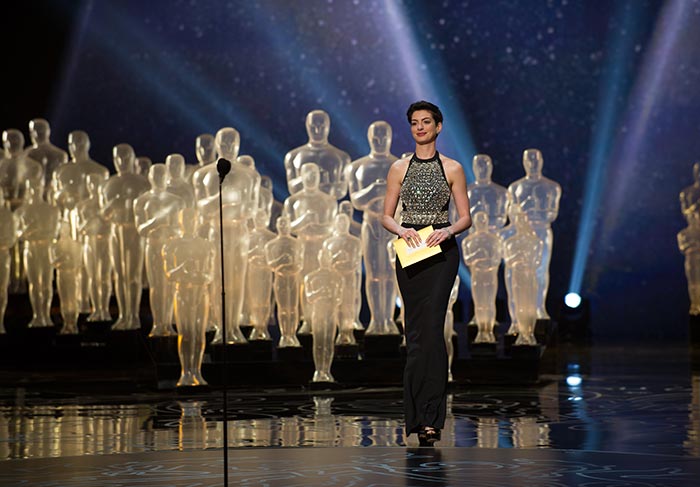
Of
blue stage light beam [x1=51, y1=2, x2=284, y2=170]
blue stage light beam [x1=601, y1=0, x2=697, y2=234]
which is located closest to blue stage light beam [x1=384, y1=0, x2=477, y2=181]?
blue stage light beam [x1=601, y1=0, x2=697, y2=234]

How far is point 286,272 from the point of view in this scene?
350 inches

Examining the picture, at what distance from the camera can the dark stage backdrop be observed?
14.8 meters

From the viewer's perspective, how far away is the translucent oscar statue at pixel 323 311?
805 centimetres

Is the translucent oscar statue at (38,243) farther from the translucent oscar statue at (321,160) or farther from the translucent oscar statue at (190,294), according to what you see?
the translucent oscar statue at (190,294)

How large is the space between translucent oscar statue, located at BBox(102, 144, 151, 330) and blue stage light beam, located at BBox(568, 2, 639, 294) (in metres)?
6.38

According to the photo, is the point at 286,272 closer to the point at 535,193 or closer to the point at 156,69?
the point at 535,193

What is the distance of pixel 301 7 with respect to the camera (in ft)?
50.1

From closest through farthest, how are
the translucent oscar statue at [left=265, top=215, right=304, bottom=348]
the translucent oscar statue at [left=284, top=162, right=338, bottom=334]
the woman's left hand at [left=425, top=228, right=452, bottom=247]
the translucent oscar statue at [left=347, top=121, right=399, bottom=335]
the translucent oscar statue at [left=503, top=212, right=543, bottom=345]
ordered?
the woman's left hand at [left=425, top=228, right=452, bottom=247] → the translucent oscar statue at [left=284, top=162, right=338, bottom=334] → the translucent oscar statue at [left=347, top=121, right=399, bottom=335] → the translucent oscar statue at [left=265, top=215, right=304, bottom=348] → the translucent oscar statue at [left=503, top=212, right=543, bottom=345]

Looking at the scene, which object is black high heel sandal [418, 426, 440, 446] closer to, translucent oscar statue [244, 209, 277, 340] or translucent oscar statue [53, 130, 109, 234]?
translucent oscar statue [244, 209, 277, 340]

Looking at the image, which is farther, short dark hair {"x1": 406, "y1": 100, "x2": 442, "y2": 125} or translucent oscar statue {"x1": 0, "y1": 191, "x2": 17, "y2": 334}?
translucent oscar statue {"x1": 0, "y1": 191, "x2": 17, "y2": 334}

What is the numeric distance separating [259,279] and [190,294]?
5.50 ft

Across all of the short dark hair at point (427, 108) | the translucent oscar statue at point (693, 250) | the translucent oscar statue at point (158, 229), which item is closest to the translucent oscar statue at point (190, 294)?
the translucent oscar statue at point (158, 229)

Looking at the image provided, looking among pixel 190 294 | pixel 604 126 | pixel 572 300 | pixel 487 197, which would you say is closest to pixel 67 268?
pixel 190 294

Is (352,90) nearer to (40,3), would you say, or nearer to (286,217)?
(40,3)
